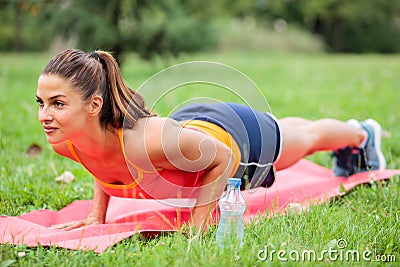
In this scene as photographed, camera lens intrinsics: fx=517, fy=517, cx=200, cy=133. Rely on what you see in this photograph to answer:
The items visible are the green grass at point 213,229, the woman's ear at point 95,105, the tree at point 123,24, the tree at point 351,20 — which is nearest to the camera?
the green grass at point 213,229

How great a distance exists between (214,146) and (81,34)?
751cm

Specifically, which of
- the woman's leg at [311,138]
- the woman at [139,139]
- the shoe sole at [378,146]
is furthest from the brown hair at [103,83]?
the shoe sole at [378,146]

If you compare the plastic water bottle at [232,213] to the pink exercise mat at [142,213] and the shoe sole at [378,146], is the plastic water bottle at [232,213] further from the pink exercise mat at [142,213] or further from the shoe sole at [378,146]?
the shoe sole at [378,146]

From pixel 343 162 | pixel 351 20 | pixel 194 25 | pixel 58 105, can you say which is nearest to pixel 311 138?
pixel 343 162

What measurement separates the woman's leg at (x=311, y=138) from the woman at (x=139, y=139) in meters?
0.09

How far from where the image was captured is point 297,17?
33125 mm

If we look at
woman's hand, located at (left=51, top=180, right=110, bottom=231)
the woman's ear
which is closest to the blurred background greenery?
woman's hand, located at (left=51, top=180, right=110, bottom=231)

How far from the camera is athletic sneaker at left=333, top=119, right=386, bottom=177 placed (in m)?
3.37

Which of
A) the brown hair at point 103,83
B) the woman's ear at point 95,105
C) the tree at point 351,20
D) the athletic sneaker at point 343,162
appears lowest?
the woman's ear at point 95,105

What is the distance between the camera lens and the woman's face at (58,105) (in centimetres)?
220

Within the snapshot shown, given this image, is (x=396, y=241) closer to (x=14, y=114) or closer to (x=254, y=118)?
(x=254, y=118)

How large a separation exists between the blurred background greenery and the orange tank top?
1.45 metres

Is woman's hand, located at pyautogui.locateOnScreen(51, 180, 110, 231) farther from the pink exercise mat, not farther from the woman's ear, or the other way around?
the woman's ear

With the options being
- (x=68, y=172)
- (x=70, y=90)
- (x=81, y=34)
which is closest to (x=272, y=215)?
(x=70, y=90)
